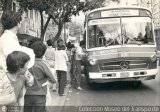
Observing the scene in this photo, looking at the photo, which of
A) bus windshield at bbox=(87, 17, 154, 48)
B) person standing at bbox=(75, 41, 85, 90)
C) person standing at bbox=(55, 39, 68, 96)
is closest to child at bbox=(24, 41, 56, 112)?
person standing at bbox=(55, 39, 68, 96)

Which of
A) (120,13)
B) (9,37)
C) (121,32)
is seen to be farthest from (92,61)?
(9,37)

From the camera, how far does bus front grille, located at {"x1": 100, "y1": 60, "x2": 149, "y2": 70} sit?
14898 mm

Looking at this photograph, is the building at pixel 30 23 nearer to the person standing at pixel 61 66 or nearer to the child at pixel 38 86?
the person standing at pixel 61 66

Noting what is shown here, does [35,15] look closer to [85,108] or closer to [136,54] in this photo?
[136,54]

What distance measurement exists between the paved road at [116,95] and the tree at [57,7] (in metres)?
10.3

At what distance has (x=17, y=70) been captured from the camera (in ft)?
18.7

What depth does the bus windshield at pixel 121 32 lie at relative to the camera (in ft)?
50.5

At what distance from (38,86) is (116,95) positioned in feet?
24.6

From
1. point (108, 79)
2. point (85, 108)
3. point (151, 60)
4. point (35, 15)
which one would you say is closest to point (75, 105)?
point (85, 108)

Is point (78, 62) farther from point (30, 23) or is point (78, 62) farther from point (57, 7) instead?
point (30, 23)

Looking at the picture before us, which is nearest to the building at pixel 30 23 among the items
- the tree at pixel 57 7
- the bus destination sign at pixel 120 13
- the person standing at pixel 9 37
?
the tree at pixel 57 7

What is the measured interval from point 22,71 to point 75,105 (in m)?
6.60

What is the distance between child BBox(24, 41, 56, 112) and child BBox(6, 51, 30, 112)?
106 cm

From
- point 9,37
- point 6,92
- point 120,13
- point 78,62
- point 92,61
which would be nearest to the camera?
point 6,92
